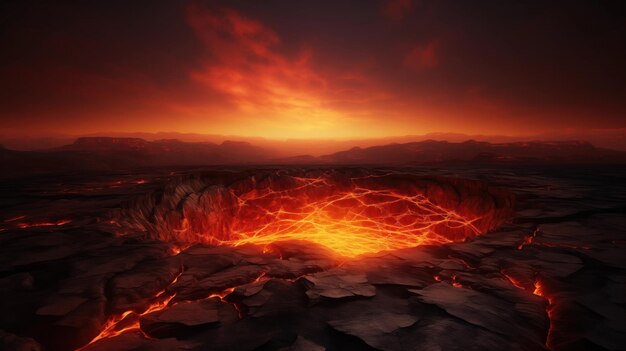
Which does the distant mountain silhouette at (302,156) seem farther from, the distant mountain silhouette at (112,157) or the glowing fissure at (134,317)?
the glowing fissure at (134,317)

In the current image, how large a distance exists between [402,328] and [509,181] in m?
7.80

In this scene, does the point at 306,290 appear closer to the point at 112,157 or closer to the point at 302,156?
the point at 302,156

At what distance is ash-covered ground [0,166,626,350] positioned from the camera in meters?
1.82

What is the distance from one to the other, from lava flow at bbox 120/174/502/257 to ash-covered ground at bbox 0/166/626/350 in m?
3.45

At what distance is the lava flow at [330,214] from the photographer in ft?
25.6

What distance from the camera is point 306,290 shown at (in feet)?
8.25

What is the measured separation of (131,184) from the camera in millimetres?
7035

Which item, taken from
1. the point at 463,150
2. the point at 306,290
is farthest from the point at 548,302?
the point at 463,150

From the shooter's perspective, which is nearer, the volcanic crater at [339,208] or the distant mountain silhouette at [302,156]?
the volcanic crater at [339,208]

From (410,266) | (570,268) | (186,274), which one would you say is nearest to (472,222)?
(570,268)

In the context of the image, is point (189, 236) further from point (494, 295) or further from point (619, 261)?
point (619, 261)

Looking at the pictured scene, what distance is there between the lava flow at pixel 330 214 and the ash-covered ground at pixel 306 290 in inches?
136

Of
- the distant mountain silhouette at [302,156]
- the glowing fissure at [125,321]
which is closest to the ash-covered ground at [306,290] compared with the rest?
the glowing fissure at [125,321]

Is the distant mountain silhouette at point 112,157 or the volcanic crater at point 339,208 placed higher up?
the distant mountain silhouette at point 112,157
